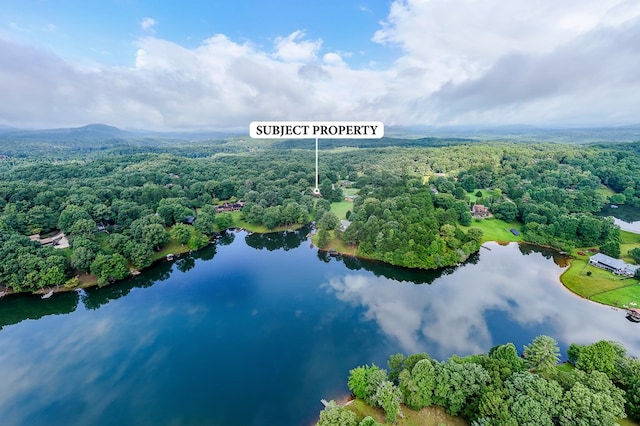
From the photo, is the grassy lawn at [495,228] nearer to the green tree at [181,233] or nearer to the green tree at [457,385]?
the green tree at [457,385]

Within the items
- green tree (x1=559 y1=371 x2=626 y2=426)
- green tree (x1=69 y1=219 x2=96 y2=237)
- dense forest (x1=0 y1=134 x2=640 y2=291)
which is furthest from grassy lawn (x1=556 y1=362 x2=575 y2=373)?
green tree (x1=69 y1=219 x2=96 y2=237)

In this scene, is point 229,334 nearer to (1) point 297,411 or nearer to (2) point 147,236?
(1) point 297,411

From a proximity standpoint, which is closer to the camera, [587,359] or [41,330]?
[587,359]

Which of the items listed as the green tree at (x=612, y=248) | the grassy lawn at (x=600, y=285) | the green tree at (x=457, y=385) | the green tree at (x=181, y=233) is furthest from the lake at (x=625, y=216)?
the green tree at (x=181, y=233)

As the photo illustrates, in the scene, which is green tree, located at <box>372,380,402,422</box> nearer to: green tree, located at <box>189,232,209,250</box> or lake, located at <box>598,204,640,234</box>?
green tree, located at <box>189,232,209,250</box>

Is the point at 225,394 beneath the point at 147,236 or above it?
beneath

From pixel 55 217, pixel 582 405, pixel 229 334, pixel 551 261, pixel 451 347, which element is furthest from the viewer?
pixel 55 217

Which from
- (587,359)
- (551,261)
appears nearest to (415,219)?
(551,261)

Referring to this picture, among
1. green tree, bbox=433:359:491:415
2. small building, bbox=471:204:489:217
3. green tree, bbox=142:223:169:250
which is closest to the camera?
green tree, bbox=433:359:491:415
